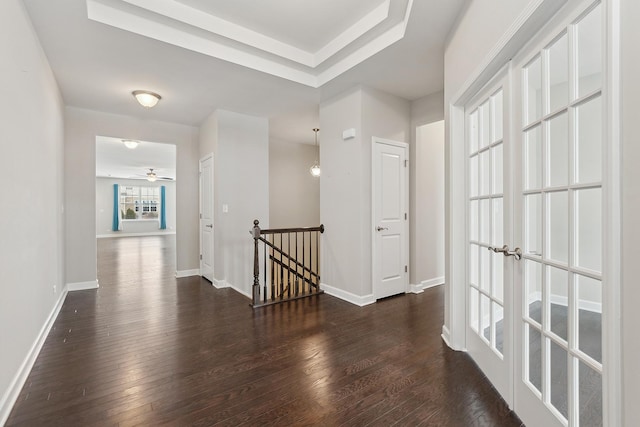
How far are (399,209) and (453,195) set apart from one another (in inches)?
64.7

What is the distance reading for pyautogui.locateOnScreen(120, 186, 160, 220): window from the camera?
1388 centimetres

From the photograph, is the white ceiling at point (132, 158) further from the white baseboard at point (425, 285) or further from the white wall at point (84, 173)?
the white baseboard at point (425, 285)

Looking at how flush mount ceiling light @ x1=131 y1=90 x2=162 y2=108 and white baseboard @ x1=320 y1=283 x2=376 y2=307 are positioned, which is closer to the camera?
white baseboard @ x1=320 y1=283 x2=376 y2=307

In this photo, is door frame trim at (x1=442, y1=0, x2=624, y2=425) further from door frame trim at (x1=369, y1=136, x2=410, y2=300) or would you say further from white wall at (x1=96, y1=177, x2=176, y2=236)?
white wall at (x1=96, y1=177, x2=176, y2=236)

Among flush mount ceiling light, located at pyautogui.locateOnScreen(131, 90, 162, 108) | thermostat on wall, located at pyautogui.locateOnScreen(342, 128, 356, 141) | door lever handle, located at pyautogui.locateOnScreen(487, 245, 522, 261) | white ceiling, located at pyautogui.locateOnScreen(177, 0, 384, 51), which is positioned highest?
white ceiling, located at pyautogui.locateOnScreen(177, 0, 384, 51)

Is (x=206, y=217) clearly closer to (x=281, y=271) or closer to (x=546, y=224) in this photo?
(x=281, y=271)

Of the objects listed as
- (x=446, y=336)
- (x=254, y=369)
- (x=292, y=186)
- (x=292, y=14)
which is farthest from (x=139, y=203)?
(x=446, y=336)

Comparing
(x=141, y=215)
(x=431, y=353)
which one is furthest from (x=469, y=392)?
(x=141, y=215)

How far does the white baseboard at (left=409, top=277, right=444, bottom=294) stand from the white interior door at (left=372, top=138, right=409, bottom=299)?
0.41ft

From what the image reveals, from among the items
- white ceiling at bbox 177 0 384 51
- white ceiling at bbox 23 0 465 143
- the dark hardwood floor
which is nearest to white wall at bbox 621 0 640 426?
the dark hardwood floor

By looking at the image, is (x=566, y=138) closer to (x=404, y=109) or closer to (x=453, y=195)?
(x=453, y=195)

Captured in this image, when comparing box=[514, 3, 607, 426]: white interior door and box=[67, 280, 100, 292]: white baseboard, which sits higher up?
box=[514, 3, 607, 426]: white interior door

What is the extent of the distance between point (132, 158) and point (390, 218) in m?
8.55

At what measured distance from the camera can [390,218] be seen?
405cm
